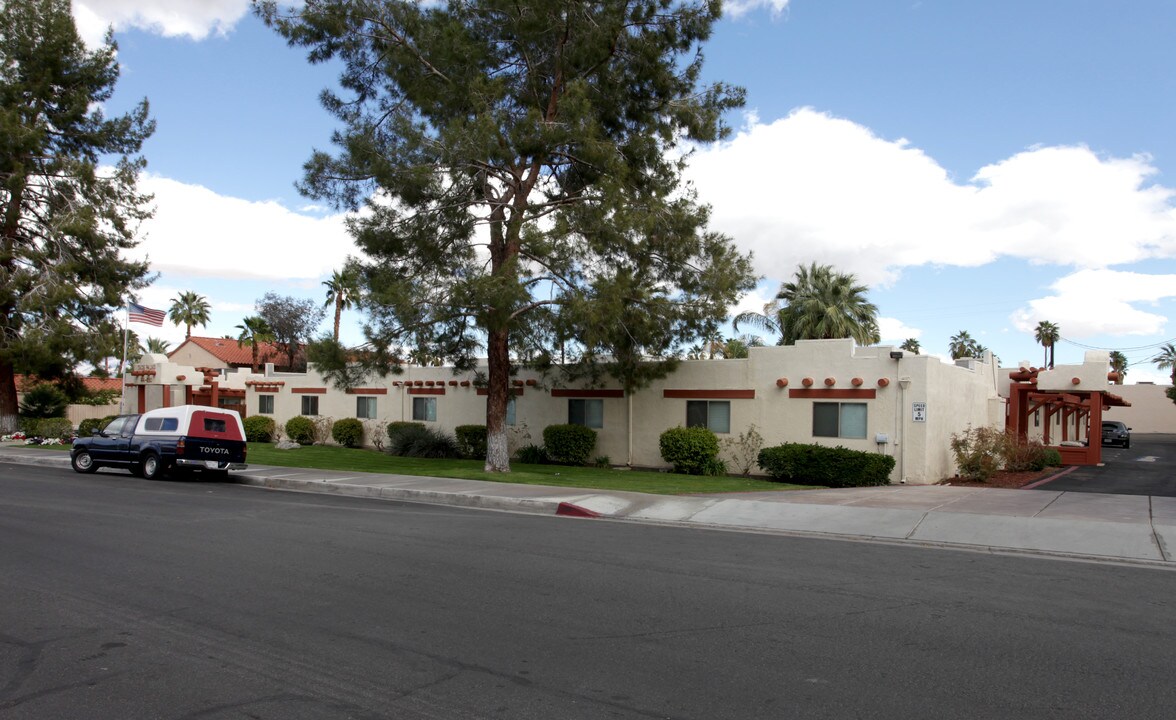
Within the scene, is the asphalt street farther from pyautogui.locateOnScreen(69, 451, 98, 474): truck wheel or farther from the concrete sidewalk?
pyautogui.locateOnScreen(69, 451, 98, 474): truck wheel

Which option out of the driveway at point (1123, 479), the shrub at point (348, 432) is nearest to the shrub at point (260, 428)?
the shrub at point (348, 432)

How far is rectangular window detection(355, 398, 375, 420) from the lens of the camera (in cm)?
3397

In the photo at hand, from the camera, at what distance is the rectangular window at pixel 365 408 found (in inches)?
1337

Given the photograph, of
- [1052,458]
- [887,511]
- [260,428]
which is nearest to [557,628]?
[887,511]

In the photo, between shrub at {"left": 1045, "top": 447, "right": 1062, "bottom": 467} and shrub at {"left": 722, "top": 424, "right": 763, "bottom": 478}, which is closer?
shrub at {"left": 722, "top": 424, "right": 763, "bottom": 478}

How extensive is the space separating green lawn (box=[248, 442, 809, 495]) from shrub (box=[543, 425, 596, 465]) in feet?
2.36

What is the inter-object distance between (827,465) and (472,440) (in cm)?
1276

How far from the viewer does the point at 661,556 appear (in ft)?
34.8

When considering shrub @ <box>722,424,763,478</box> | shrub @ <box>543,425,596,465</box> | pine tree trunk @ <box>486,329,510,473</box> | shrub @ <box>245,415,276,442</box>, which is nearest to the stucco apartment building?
shrub @ <box>722,424,763,478</box>

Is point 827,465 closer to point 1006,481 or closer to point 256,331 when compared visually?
point 1006,481

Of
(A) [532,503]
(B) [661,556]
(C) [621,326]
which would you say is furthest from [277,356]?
(B) [661,556]

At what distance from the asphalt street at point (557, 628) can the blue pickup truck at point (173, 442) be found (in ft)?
30.5

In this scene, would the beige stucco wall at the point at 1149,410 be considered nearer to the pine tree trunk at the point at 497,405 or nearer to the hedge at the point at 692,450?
Result: the hedge at the point at 692,450

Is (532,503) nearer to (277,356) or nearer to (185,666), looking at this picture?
(185,666)
